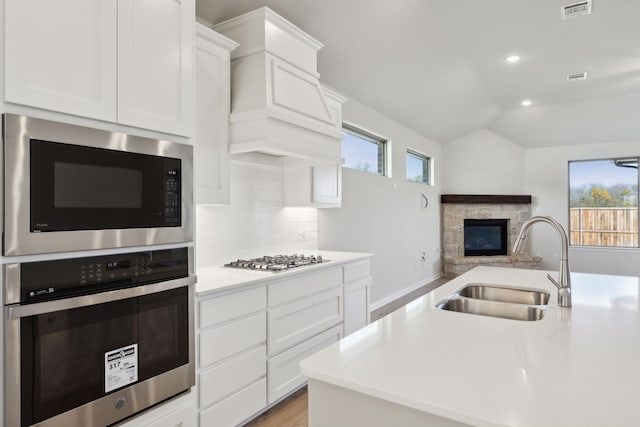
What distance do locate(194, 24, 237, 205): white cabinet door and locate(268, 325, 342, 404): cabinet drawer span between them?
3.65 feet

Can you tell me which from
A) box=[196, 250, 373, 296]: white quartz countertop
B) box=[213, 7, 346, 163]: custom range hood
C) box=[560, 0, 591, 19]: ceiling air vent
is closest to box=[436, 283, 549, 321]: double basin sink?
box=[196, 250, 373, 296]: white quartz countertop

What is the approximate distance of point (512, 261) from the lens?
7.34m

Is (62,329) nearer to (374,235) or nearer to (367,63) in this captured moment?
(367,63)

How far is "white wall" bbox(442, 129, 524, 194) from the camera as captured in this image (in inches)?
308

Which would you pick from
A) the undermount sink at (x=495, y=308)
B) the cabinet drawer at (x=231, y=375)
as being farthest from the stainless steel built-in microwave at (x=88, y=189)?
the undermount sink at (x=495, y=308)

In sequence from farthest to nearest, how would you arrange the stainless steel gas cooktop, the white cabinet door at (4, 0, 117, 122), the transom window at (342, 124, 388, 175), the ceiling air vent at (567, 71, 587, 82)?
the ceiling air vent at (567, 71, 587, 82) < the transom window at (342, 124, 388, 175) < the stainless steel gas cooktop < the white cabinet door at (4, 0, 117, 122)

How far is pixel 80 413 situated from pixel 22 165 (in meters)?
0.89

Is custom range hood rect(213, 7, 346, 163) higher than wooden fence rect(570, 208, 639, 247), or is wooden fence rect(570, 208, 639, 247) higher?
custom range hood rect(213, 7, 346, 163)

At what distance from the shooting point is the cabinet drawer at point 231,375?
6.64ft

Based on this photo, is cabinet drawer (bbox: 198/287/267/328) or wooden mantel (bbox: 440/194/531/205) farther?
wooden mantel (bbox: 440/194/531/205)

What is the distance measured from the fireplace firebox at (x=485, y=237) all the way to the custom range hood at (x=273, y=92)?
5.74 meters

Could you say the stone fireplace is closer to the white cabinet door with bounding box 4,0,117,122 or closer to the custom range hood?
the custom range hood

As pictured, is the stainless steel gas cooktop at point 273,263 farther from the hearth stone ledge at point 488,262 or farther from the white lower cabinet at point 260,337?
the hearth stone ledge at point 488,262

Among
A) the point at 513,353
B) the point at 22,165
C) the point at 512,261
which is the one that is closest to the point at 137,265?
the point at 22,165
